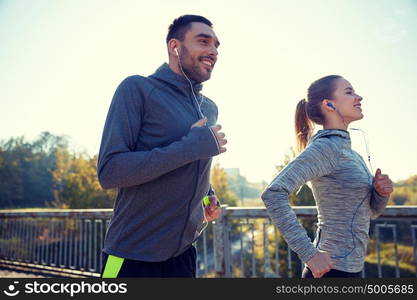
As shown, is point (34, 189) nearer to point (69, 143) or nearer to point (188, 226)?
point (69, 143)

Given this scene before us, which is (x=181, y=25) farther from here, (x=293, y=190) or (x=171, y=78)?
(x=293, y=190)

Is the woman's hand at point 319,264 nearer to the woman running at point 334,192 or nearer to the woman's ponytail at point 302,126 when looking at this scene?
the woman running at point 334,192

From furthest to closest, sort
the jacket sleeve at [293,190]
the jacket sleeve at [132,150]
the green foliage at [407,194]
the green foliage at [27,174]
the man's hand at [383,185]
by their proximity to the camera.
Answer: the green foliage at [27,174] → the green foliage at [407,194] → the man's hand at [383,185] → the jacket sleeve at [293,190] → the jacket sleeve at [132,150]

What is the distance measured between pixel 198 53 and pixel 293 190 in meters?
0.97

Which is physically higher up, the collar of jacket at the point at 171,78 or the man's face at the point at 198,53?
the man's face at the point at 198,53

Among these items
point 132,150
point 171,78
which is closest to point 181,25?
point 171,78

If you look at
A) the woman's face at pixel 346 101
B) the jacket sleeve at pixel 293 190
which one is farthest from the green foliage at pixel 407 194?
the jacket sleeve at pixel 293 190

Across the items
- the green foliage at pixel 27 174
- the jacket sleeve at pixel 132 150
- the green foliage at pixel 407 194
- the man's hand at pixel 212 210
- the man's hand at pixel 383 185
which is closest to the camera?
the jacket sleeve at pixel 132 150

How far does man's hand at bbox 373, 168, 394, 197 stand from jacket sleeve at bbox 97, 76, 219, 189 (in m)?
0.98

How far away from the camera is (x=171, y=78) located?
69.8 inches

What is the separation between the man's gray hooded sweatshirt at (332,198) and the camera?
1537 millimetres

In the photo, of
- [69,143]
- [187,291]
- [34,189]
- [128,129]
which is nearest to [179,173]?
[128,129]

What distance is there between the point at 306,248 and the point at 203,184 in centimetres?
62

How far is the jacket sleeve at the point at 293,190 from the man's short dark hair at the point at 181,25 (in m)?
1.04
